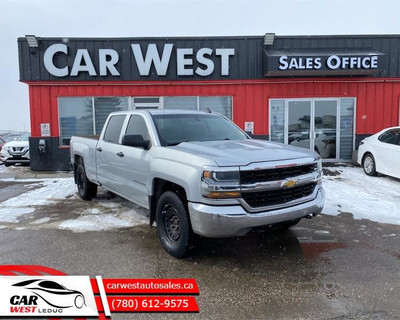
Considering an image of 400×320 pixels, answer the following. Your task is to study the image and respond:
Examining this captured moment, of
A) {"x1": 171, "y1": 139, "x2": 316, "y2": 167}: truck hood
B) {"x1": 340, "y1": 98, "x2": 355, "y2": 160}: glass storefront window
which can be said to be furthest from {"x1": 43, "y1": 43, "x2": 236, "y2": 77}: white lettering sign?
{"x1": 171, "y1": 139, "x2": 316, "y2": 167}: truck hood

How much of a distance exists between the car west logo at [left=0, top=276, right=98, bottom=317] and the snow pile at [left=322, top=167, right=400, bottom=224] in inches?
182

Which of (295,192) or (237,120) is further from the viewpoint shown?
(237,120)

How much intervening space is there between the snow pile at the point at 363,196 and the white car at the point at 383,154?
0.92 feet

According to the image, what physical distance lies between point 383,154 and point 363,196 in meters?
2.64

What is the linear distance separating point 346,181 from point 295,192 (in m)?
5.95

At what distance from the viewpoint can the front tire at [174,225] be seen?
3900mm

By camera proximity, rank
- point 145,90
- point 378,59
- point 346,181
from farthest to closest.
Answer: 1. point 145,90
2. point 378,59
3. point 346,181

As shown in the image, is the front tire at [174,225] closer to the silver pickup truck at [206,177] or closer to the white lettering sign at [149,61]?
the silver pickup truck at [206,177]

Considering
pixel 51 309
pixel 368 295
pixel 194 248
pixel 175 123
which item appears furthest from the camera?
pixel 175 123

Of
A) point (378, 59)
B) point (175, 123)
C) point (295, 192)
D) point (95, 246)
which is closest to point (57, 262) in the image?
point (95, 246)

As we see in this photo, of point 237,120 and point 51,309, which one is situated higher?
point 237,120

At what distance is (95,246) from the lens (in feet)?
15.3

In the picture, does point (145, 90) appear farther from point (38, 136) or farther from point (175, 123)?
point (175, 123)

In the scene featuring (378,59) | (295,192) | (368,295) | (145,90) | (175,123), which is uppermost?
(378,59)
